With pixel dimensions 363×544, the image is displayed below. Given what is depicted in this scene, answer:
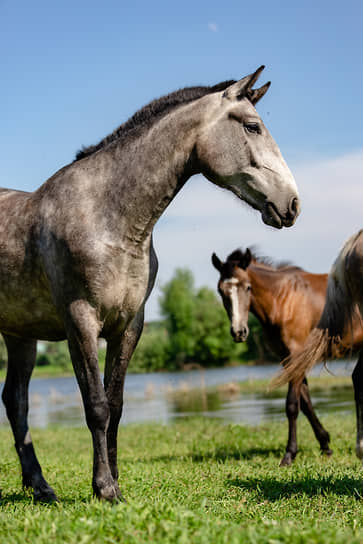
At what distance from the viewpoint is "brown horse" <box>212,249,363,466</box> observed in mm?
7859

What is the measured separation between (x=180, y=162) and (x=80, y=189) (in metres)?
0.70

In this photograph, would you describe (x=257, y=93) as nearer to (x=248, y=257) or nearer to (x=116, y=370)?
(x=116, y=370)

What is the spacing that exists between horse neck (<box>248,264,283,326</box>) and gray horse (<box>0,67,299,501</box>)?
4.63 metres

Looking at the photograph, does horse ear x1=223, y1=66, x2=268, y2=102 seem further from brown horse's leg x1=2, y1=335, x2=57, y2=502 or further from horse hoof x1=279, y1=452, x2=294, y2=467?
horse hoof x1=279, y1=452, x2=294, y2=467

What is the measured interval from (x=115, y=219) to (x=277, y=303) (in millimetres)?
5164

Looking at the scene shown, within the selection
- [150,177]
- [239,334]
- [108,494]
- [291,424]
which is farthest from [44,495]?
[291,424]

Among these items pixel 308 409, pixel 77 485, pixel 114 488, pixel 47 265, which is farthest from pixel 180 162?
pixel 308 409

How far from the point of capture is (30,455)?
4.48 m

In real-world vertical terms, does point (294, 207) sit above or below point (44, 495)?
above

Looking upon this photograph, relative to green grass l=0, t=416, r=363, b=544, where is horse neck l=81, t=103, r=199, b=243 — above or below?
above

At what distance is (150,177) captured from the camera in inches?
146

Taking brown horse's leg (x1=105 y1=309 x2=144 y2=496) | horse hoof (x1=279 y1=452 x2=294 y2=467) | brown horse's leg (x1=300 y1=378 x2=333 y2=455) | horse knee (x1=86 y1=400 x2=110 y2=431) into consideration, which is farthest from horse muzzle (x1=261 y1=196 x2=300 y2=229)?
brown horse's leg (x1=300 y1=378 x2=333 y2=455)

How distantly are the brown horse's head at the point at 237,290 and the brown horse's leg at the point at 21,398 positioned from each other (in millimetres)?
3688

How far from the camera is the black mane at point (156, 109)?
3.86m
